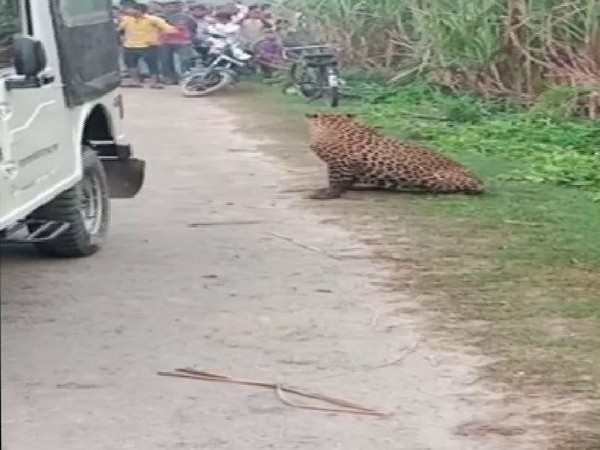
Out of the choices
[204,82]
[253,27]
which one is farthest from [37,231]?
[253,27]

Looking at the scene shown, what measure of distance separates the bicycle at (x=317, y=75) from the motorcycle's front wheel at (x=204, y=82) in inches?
52.9

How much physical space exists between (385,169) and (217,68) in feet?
36.8

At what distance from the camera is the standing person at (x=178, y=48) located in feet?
74.3

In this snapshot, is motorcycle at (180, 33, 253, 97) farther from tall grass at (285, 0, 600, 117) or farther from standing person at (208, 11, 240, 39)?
tall grass at (285, 0, 600, 117)

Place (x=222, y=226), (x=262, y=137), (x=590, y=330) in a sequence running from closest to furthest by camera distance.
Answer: (x=590, y=330), (x=222, y=226), (x=262, y=137)

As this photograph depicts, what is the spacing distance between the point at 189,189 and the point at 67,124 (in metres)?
3.78

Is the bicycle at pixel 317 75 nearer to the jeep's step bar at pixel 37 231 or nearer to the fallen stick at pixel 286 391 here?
the jeep's step bar at pixel 37 231

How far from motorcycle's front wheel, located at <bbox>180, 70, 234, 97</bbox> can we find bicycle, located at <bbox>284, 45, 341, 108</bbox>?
134cm

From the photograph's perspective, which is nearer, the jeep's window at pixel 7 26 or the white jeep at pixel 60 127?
the white jeep at pixel 60 127

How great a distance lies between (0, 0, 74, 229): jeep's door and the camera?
600 cm

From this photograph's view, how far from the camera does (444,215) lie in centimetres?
944

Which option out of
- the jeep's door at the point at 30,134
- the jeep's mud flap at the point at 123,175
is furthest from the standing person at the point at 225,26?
the jeep's door at the point at 30,134

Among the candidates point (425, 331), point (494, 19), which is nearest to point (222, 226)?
point (425, 331)

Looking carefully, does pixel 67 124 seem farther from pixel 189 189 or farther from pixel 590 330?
pixel 189 189
